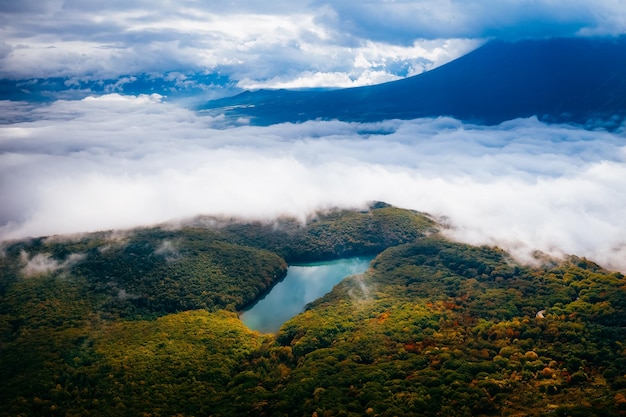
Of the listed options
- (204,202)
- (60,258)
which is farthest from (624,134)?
(60,258)

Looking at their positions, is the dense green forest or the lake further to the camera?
the lake

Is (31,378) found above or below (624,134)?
below

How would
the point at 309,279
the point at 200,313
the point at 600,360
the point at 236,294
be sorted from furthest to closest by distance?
the point at 309,279
the point at 236,294
the point at 200,313
the point at 600,360

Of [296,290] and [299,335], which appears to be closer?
[299,335]

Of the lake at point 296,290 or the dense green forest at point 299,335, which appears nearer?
the dense green forest at point 299,335

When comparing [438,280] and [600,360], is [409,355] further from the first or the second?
[438,280]
